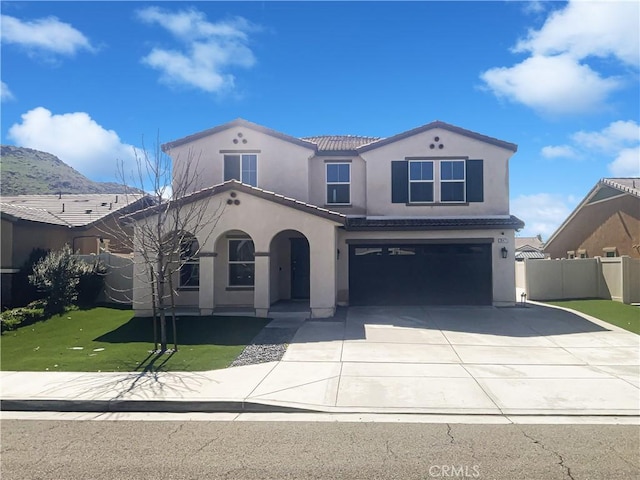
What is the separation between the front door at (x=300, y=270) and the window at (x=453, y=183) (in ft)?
18.4

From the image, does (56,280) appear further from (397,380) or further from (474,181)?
(474,181)

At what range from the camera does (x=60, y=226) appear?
18734 mm

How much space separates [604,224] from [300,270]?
15.3 metres

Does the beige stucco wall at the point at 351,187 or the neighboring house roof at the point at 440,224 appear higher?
the beige stucco wall at the point at 351,187

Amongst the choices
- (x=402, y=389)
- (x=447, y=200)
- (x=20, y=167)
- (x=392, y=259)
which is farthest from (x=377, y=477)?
(x=20, y=167)

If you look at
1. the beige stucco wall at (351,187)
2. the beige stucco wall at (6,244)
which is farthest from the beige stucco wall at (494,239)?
the beige stucco wall at (6,244)

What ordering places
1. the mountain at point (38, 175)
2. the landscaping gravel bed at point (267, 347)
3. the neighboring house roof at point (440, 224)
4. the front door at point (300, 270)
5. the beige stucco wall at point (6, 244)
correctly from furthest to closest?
the mountain at point (38, 175) < the front door at point (300, 270) < the neighboring house roof at point (440, 224) < the beige stucco wall at point (6, 244) < the landscaping gravel bed at point (267, 347)

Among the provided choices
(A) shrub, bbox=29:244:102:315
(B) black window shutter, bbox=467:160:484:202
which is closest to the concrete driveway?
(B) black window shutter, bbox=467:160:484:202

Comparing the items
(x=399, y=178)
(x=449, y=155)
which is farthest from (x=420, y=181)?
(x=449, y=155)

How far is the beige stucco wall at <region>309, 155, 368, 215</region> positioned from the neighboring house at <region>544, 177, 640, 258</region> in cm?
1136

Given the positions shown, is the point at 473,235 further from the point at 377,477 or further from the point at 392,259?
the point at 377,477

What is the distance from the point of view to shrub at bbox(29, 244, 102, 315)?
49.1ft

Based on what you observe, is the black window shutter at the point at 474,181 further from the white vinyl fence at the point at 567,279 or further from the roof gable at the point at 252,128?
the roof gable at the point at 252,128

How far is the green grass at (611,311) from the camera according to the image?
1435cm
